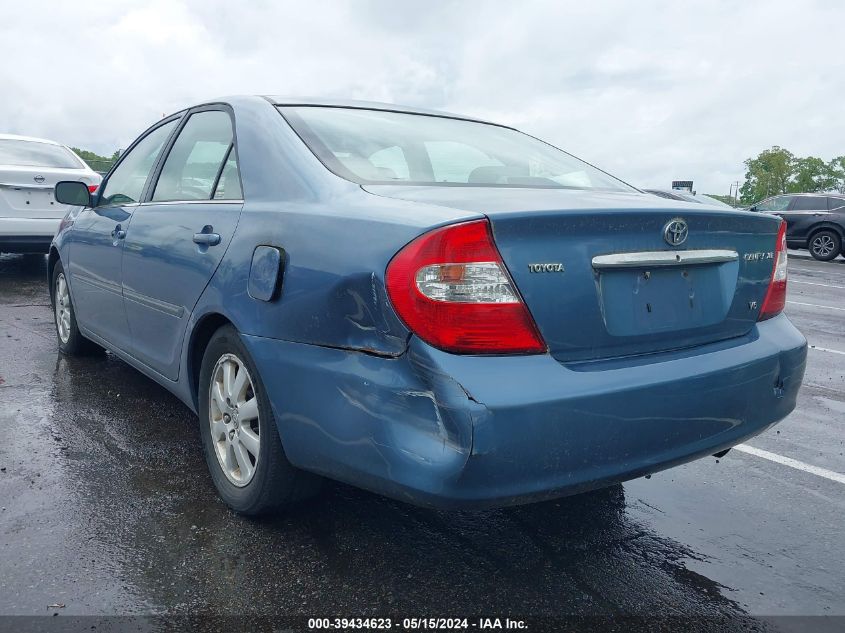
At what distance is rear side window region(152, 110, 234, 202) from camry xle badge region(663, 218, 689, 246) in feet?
5.26

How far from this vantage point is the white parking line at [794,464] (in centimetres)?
348

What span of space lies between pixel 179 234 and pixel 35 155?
6.90m

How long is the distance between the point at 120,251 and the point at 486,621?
2522 mm

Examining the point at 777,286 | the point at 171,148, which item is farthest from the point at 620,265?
the point at 171,148

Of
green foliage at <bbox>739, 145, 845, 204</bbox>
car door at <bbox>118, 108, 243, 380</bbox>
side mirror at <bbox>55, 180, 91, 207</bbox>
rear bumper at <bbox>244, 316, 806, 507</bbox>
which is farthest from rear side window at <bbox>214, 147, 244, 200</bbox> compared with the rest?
green foliage at <bbox>739, 145, 845, 204</bbox>

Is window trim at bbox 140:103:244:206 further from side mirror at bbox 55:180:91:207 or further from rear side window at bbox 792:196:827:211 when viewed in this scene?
→ rear side window at bbox 792:196:827:211

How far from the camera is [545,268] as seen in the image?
205 centimetres

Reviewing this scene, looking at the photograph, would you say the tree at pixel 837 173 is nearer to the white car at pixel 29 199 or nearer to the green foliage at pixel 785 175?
the green foliage at pixel 785 175

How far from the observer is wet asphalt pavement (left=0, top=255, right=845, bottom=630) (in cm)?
229

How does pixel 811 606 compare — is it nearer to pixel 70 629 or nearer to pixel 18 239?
pixel 70 629

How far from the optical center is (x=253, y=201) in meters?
2.67

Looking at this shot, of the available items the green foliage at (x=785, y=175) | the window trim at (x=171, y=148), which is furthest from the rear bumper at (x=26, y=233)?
the green foliage at (x=785, y=175)

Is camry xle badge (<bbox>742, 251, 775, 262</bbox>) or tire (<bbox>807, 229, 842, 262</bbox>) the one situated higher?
camry xle badge (<bbox>742, 251, 775, 262</bbox>)

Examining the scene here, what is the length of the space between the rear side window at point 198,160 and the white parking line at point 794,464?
8.52 feet
